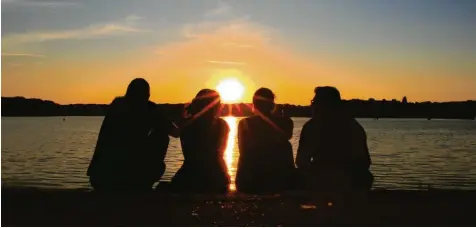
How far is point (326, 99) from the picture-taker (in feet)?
22.5

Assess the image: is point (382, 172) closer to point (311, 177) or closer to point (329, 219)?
point (311, 177)

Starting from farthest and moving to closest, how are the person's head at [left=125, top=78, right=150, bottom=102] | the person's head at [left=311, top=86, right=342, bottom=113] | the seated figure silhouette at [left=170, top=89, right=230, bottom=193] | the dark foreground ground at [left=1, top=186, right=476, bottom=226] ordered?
the seated figure silhouette at [left=170, top=89, right=230, bottom=193] → the person's head at [left=311, top=86, right=342, bottom=113] → the person's head at [left=125, top=78, right=150, bottom=102] → the dark foreground ground at [left=1, top=186, right=476, bottom=226]

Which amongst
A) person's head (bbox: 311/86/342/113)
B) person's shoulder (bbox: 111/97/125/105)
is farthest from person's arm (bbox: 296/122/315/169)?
person's shoulder (bbox: 111/97/125/105)

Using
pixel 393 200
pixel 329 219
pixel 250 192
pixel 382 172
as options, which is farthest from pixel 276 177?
pixel 382 172

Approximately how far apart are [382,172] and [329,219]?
18699 millimetres

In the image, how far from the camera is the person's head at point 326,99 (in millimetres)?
6852

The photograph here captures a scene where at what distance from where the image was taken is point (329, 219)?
509cm

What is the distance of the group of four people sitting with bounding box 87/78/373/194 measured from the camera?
6777mm

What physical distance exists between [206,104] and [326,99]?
138 cm

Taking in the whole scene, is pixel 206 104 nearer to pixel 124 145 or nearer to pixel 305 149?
pixel 124 145

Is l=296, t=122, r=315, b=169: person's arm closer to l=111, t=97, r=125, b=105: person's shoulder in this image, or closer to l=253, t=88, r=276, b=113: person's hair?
l=253, t=88, r=276, b=113: person's hair

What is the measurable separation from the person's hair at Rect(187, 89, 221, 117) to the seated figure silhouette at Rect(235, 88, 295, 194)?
44 centimetres

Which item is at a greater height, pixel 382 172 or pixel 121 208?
pixel 121 208

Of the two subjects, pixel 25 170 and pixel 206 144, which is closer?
pixel 206 144
